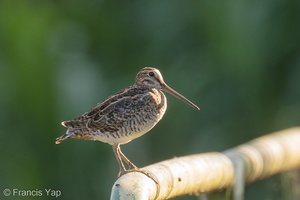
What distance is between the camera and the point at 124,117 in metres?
3.97

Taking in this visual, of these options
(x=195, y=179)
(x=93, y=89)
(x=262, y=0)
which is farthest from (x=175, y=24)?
(x=195, y=179)

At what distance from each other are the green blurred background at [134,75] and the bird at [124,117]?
1577mm

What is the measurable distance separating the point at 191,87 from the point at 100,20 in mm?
955

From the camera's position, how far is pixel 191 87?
6.36 meters

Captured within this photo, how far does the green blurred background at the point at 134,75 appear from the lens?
18.7ft

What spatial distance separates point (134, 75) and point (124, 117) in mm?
2315

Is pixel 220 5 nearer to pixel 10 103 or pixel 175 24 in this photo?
pixel 175 24
